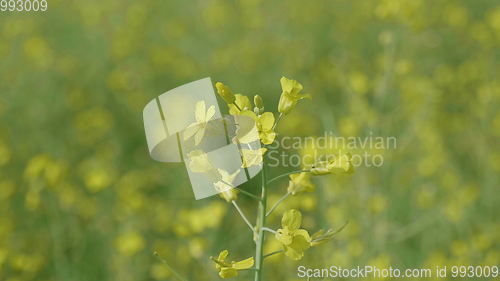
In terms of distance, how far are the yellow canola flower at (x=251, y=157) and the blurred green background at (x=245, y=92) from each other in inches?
26.1

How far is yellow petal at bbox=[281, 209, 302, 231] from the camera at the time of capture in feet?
3.56

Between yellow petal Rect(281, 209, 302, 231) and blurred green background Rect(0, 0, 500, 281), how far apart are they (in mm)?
600

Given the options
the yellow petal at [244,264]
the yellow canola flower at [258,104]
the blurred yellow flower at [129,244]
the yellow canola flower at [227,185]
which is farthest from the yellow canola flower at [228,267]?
the blurred yellow flower at [129,244]

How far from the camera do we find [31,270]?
219cm

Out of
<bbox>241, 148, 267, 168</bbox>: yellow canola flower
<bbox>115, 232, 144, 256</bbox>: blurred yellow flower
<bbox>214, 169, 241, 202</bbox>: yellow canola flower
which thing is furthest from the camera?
<bbox>115, 232, 144, 256</bbox>: blurred yellow flower

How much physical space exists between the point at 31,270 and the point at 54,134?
62.4 inches

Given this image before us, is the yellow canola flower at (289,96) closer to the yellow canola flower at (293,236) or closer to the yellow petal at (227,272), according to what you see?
the yellow canola flower at (293,236)

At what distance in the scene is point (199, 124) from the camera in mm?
1088

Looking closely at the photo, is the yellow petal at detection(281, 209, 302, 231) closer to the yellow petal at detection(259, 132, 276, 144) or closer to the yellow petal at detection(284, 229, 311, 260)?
the yellow petal at detection(284, 229, 311, 260)

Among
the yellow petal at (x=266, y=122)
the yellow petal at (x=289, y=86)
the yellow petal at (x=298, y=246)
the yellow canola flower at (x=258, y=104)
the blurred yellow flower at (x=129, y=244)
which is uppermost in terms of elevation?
the yellow petal at (x=289, y=86)

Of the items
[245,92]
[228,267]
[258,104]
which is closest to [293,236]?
[228,267]

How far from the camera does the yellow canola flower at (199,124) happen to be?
1083mm

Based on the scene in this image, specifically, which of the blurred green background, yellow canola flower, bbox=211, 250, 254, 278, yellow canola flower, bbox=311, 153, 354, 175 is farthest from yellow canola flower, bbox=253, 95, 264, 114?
the blurred green background

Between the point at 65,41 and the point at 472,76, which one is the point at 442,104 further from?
→ the point at 65,41
